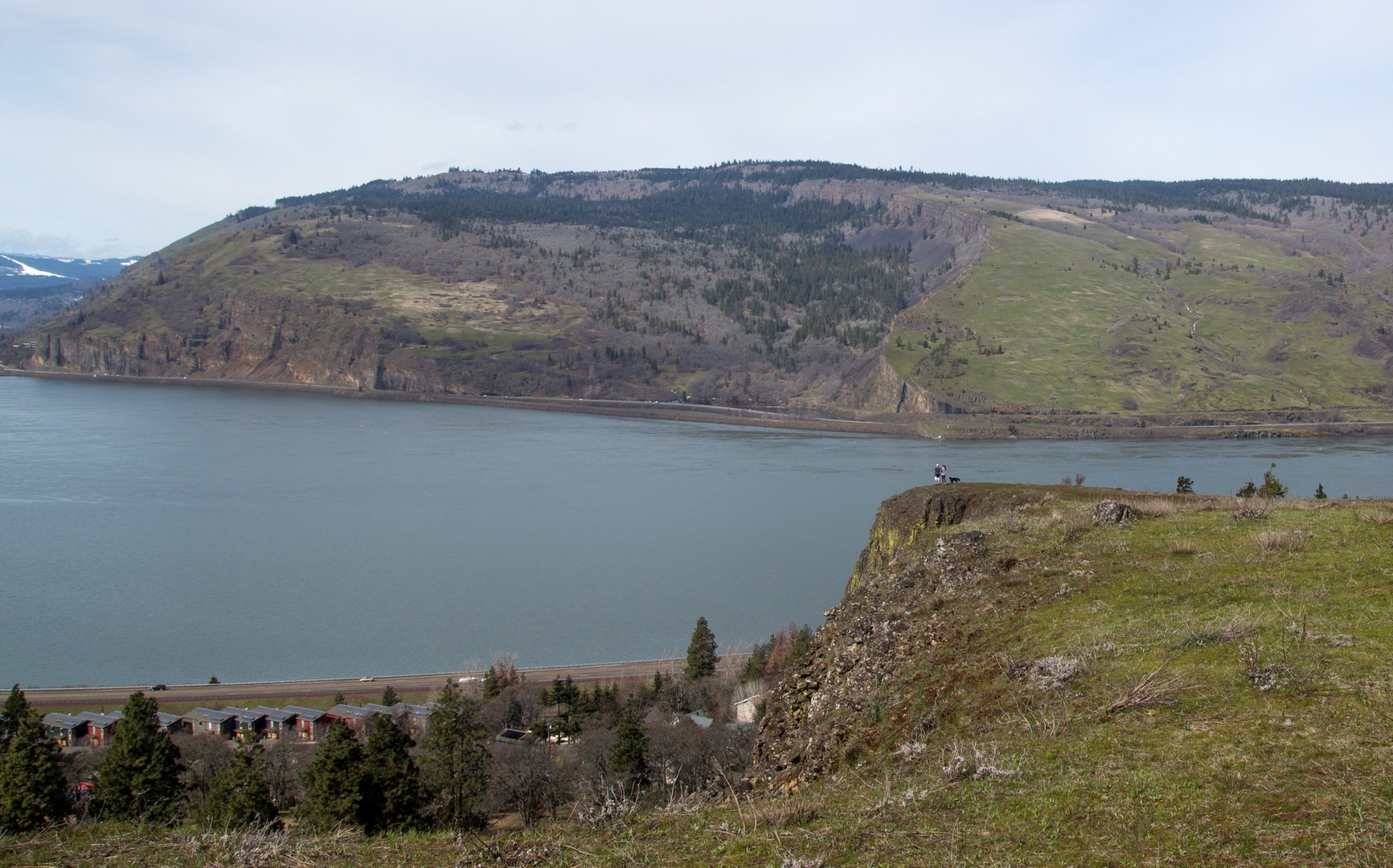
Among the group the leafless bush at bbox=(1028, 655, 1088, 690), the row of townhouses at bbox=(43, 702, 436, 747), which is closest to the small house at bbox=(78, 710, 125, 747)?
the row of townhouses at bbox=(43, 702, 436, 747)

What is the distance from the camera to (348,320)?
140 metres

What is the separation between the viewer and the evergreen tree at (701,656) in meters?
30.7

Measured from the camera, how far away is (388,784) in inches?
613

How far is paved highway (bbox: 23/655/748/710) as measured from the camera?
30.6 meters

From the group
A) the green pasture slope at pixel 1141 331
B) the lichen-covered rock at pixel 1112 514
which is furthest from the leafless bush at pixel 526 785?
the green pasture slope at pixel 1141 331

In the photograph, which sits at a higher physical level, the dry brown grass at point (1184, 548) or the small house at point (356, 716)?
the dry brown grass at point (1184, 548)

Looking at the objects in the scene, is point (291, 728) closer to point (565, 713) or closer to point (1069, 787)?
point (565, 713)

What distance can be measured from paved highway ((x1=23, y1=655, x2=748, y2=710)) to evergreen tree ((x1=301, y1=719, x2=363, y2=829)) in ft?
51.4

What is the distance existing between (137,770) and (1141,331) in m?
117

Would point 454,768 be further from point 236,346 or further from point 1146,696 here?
point 236,346

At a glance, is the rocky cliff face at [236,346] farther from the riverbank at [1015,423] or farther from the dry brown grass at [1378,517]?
the dry brown grass at [1378,517]

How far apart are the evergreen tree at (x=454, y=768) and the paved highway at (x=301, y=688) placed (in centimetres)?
1314

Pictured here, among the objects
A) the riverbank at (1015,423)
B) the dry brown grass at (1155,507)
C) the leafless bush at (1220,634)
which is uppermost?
the dry brown grass at (1155,507)

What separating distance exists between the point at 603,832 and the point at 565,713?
72.0 ft
